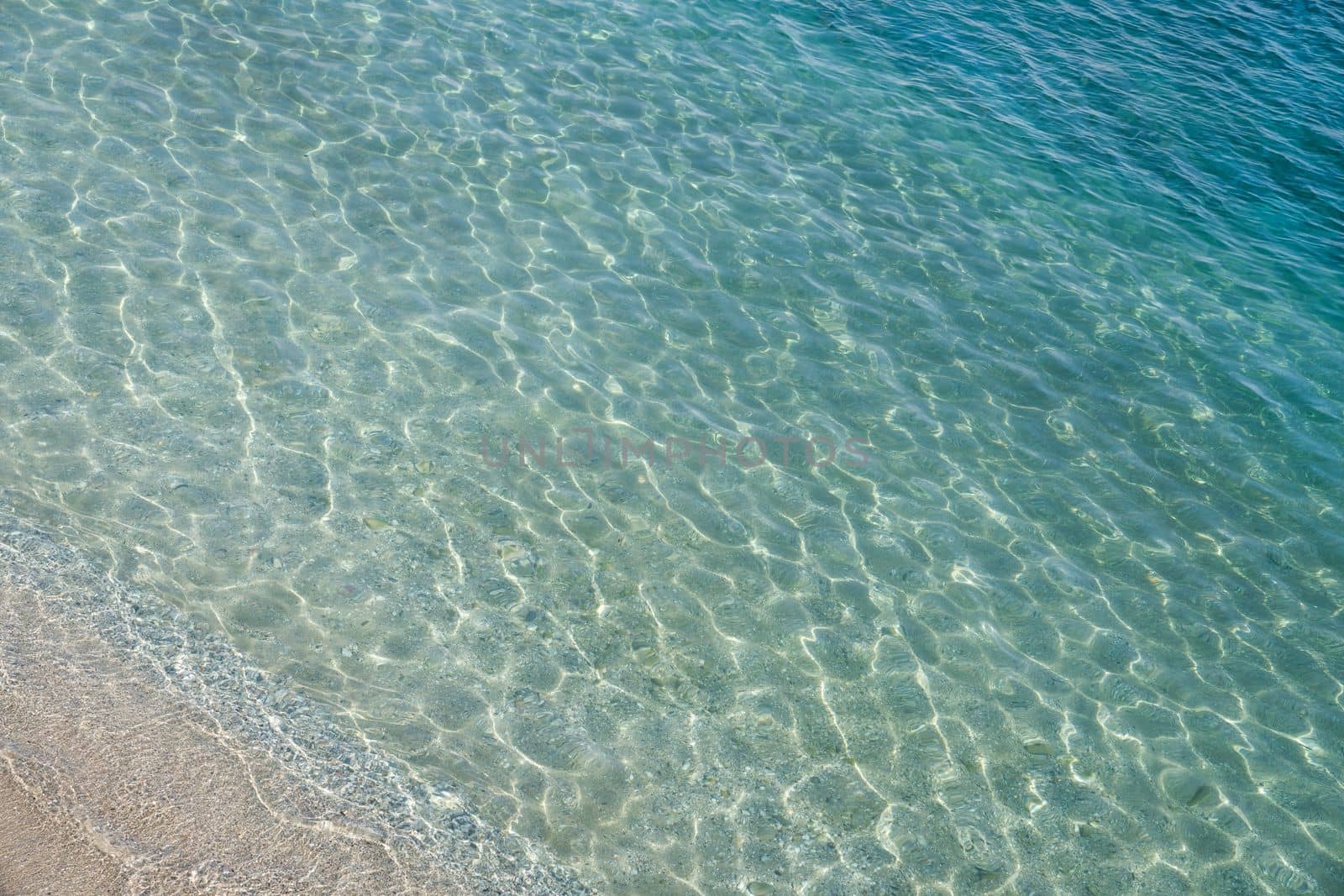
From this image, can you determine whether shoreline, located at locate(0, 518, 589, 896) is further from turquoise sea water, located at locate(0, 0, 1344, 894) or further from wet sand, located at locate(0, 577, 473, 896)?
turquoise sea water, located at locate(0, 0, 1344, 894)

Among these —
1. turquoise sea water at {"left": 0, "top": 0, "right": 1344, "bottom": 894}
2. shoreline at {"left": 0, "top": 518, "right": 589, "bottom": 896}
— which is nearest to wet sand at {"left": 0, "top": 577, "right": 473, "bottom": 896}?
shoreline at {"left": 0, "top": 518, "right": 589, "bottom": 896}

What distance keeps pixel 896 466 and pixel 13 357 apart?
323 inches

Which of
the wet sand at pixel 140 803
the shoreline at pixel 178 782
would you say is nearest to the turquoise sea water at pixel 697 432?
the shoreline at pixel 178 782

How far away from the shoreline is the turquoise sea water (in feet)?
1.01

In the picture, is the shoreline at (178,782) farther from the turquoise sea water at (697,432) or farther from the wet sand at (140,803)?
the turquoise sea water at (697,432)

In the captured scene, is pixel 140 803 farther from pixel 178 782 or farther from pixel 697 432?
pixel 697 432

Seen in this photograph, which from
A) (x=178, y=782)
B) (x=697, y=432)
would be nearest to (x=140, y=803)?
(x=178, y=782)

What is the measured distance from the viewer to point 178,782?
6.68 m

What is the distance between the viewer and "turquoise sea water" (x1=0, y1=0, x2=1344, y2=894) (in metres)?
8.00

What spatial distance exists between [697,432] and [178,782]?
222 inches

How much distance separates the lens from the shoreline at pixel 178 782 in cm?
619

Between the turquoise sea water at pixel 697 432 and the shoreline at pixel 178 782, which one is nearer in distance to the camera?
the shoreline at pixel 178 782

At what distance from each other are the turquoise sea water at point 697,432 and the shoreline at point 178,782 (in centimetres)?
31

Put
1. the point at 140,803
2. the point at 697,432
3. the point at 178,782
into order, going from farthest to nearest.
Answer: the point at 697,432
the point at 178,782
the point at 140,803
